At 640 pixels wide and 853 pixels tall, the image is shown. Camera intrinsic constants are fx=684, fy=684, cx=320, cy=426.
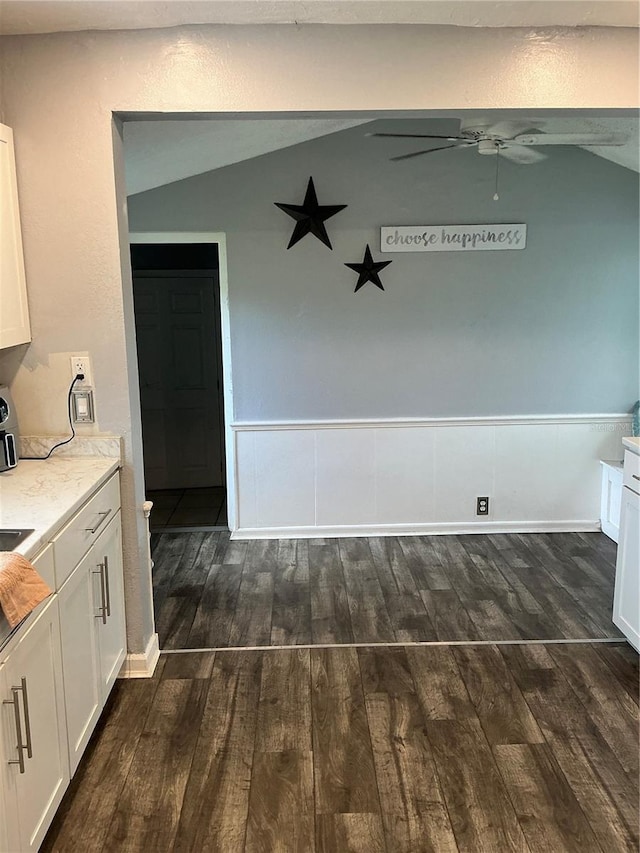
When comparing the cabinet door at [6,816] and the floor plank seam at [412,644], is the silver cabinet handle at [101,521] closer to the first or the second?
the cabinet door at [6,816]

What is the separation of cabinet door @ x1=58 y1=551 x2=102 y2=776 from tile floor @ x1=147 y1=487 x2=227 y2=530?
95.7 inches

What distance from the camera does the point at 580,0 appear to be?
224 centimetres

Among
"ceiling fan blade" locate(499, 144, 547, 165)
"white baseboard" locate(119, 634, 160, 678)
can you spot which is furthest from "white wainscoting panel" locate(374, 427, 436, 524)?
"white baseboard" locate(119, 634, 160, 678)

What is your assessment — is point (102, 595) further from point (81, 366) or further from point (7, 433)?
point (81, 366)

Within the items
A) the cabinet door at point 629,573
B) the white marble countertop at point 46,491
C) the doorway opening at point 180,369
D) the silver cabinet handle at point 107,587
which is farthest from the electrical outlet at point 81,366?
the doorway opening at point 180,369

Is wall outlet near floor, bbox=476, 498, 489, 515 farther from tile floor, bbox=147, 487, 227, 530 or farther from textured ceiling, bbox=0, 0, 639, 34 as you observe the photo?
textured ceiling, bbox=0, 0, 639, 34

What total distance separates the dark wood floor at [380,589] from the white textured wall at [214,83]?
1768 mm

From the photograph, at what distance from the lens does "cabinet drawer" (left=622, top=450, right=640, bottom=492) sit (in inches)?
113

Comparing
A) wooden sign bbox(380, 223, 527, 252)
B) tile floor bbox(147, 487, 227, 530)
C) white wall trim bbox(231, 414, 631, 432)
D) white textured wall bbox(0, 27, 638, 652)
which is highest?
white textured wall bbox(0, 27, 638, 652)

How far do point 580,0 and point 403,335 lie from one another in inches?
90.2

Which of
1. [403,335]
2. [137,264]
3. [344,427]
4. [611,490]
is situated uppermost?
[137,264]

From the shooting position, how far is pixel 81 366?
261cm

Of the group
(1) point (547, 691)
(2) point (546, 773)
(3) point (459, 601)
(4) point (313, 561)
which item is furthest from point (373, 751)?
(4) point (313, 561)

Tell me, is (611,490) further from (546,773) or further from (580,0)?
(580,0)
